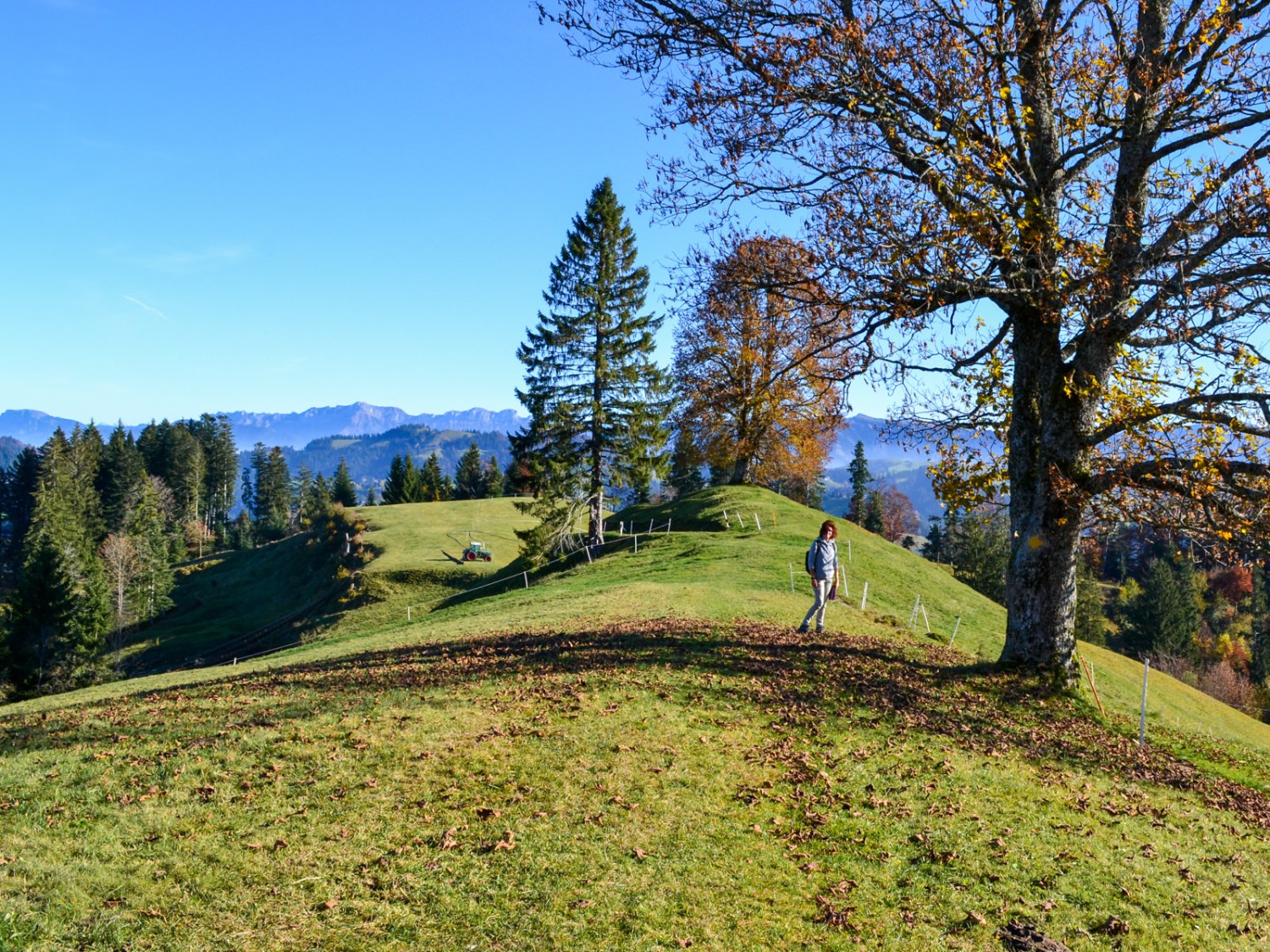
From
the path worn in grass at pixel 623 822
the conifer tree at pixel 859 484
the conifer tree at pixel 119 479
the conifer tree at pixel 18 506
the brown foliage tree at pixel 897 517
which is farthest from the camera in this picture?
the brown foliage tree at pixel 897 517

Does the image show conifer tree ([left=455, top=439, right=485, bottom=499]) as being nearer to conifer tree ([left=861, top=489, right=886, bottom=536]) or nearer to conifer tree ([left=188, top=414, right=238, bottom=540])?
conifer tree ([left=188, top=414, right=238, bottom=540])

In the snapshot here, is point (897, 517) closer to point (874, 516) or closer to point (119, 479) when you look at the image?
point (874, 516)

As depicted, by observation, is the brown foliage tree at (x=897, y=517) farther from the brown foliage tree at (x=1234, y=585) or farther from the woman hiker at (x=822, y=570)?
the woman hiker at (x=822, y=570)

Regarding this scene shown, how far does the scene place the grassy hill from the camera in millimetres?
6605

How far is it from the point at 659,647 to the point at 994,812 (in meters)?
7.62

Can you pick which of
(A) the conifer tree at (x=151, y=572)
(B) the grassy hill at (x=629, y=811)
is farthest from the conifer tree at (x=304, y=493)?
(B) the grassy hill at (x=629, y=811)

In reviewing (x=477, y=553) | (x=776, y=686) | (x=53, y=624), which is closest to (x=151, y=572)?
(x=53, y=624)

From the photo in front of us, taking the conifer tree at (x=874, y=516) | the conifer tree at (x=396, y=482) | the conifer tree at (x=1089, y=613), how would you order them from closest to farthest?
the conifer tree at (x=1089, y=613), the conifer tree at (x=874, y=516), the conifer tree at (x=396, y=482)

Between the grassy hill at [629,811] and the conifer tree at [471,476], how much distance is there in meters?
101

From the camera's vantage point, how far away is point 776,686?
13.0m

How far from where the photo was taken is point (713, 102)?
40.1ft

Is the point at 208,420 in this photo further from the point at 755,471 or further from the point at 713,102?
the point at 713,102

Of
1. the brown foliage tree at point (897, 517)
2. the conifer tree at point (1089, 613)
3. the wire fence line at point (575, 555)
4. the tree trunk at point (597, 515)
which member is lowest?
the conifer tree at point (1089, 613)

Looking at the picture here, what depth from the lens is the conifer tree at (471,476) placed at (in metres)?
116
